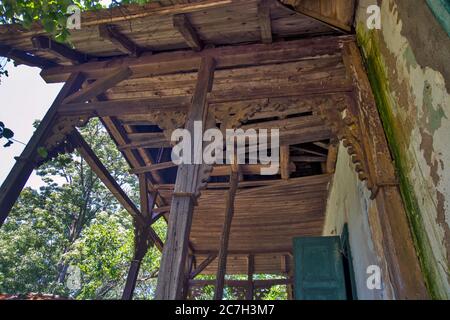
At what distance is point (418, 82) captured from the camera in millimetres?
2270

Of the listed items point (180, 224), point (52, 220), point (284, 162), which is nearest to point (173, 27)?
point (180, 224)

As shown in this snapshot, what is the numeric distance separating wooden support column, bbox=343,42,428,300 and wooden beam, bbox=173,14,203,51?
6.40 ft

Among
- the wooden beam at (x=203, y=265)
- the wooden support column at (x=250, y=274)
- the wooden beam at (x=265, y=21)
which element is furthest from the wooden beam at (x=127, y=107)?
the wooden support column at (x=250, y=274)

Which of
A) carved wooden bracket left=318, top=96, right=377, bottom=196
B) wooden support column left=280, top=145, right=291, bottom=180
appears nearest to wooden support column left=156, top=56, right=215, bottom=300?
carved wooden bracket left=318, top=96, right=377, bottom=196

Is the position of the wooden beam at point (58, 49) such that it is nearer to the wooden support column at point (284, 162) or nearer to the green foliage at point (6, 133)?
the green foliage at point (6, 133)

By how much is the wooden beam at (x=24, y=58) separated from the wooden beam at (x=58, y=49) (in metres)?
0.28

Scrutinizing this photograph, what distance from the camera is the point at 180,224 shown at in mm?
2904

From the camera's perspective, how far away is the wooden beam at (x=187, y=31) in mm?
3754

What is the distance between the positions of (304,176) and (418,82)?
15.6ft

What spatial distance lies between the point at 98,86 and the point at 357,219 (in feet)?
12.6

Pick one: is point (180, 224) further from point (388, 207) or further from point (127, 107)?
point (127, 107)

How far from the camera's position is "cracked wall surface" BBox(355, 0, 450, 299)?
6.50 feet
